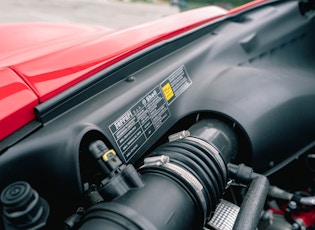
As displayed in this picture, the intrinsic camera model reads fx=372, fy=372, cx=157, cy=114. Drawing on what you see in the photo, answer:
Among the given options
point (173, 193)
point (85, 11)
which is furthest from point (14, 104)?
point (85, 11)

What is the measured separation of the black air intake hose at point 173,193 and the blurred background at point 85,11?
6.06 meters

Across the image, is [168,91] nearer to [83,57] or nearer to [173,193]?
[83,57]

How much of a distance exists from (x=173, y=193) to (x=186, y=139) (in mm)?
224

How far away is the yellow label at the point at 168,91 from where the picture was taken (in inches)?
46.1

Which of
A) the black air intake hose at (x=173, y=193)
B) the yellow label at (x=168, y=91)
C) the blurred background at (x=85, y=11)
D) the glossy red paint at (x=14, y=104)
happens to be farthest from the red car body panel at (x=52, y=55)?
the blurred background at (x=85, y=11)

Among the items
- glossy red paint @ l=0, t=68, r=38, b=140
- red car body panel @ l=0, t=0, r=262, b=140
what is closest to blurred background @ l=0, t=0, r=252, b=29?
red car body panel @ l=0, t=0, r=262, b=140

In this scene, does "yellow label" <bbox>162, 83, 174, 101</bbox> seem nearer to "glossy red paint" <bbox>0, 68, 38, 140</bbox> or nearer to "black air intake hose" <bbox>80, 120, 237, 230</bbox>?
"black air intake hose" <bbox>80, 120, 237, 230</bbox>

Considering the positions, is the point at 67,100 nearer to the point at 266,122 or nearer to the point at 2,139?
the point at 2,139

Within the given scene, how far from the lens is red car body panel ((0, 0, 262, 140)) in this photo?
34.0 inches

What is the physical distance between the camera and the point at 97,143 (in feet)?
2.83

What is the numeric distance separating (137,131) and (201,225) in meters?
→ 0.32

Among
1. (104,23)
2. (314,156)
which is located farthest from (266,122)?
(104,23)

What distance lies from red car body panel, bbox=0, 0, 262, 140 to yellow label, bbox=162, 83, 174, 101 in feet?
0.48

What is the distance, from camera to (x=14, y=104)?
33.2 inches
